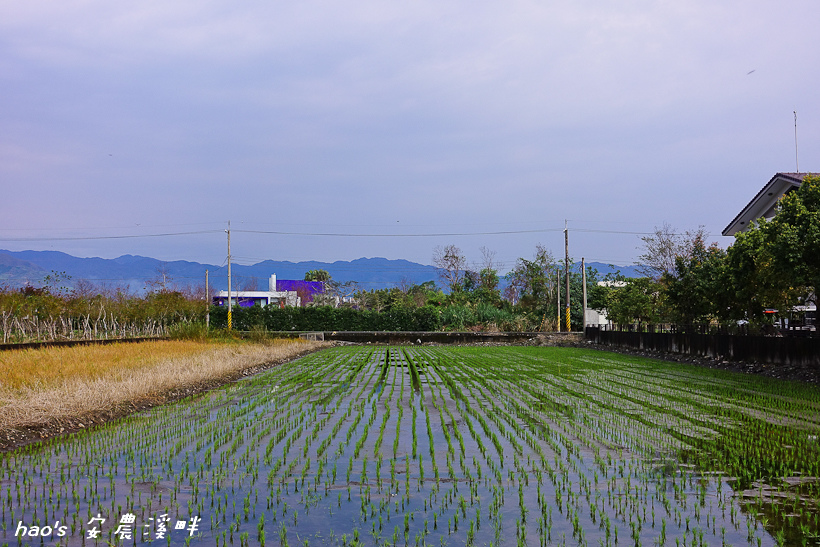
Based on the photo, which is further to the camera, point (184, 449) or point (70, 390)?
point (70, 390)

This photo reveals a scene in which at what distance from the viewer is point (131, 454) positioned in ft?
24.8

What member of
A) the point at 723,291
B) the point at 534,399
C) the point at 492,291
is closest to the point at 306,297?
the point at 492,291

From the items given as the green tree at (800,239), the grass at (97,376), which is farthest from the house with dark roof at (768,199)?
the grass at (97,376)

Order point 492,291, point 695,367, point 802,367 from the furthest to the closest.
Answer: point 492,291 → point 695,367 → point 802,367

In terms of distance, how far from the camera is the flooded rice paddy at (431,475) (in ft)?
16.2

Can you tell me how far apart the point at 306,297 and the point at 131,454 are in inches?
2653

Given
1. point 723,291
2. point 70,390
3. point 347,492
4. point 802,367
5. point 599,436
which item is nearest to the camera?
point 347,492

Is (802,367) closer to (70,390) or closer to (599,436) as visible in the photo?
(599,436)

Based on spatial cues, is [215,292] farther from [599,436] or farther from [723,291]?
[599,436]

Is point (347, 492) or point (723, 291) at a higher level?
point (723, 291)

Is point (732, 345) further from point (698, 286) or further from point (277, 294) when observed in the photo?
point (277, 294)

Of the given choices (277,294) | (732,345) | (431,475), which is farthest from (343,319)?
(431,475)

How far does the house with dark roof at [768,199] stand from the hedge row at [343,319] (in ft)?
59.7

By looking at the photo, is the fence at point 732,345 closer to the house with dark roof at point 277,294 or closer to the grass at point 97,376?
the grass at point 97,376
